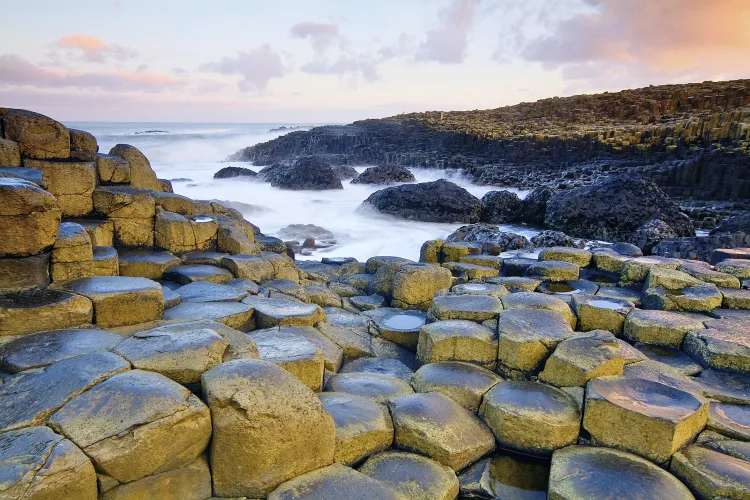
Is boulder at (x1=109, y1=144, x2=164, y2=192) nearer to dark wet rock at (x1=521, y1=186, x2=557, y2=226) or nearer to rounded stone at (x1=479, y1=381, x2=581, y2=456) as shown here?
rounded stone at (x1=479, y1=381, x2=581, y2=456)

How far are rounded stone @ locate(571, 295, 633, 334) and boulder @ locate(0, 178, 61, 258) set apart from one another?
4429 mm

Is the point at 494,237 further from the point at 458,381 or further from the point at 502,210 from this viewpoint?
the point at 458,381

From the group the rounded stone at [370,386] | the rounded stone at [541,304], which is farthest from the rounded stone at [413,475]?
the rounded stone at [541,304]

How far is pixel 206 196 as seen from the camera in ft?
62.4

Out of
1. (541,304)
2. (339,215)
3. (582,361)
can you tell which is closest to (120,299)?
(582,361)

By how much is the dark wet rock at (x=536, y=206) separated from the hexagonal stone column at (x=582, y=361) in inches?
357

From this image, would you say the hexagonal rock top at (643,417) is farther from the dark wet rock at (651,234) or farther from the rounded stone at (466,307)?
the dark wet rock at (651,234)

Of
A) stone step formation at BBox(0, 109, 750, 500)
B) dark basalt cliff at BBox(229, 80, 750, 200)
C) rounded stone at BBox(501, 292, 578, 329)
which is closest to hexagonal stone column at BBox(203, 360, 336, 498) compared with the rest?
stone step formation at BBox(0, 109, 750, 500)

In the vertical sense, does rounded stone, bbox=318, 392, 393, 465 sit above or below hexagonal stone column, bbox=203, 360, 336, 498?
below

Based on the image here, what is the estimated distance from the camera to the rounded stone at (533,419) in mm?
3043

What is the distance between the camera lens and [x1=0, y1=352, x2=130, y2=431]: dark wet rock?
2.23 m

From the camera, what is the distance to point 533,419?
10.0 ft

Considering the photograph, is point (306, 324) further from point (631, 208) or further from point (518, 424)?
point (631, 208)

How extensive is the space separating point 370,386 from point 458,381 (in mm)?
647
